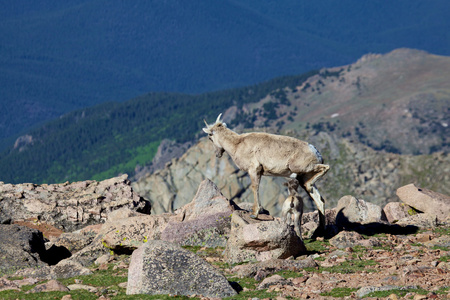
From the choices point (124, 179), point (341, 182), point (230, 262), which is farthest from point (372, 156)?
point (230, 262)

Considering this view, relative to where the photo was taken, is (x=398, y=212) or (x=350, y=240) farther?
(x=398, y=212)

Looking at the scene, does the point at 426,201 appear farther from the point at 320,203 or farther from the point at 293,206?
the point at 293,206

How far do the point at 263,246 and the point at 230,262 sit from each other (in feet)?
4.63

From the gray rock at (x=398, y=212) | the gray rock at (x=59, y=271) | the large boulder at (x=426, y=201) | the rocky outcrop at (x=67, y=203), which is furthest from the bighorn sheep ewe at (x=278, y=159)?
the rocky outcrop at (x=67, y=203)

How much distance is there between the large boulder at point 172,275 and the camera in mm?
23516

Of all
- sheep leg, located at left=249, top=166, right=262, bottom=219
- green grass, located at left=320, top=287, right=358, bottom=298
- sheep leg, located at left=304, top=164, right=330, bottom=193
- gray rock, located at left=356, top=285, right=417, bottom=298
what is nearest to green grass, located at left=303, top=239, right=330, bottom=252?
sheep leg, located at left=304, top=164, right=330, bottom=193

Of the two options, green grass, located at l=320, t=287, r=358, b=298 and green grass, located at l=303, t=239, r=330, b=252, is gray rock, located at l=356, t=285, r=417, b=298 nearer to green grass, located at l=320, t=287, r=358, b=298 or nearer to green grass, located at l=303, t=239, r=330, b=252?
green grass, located at l=320, t=287, r=358, b=298

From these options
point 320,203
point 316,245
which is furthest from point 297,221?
point 320,203

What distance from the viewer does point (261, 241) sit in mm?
27438

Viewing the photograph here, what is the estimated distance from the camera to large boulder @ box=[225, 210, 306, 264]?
2739 centimetres

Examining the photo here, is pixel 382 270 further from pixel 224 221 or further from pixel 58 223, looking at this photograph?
pixel 58 223

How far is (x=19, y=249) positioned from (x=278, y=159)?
453 inches

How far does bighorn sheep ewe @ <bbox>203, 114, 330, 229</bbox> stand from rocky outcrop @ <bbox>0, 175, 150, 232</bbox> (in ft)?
34.7

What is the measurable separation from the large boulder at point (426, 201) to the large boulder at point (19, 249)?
18.7m
